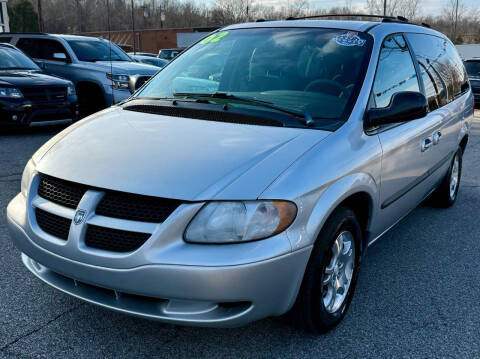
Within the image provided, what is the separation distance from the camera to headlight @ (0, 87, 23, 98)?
816cm

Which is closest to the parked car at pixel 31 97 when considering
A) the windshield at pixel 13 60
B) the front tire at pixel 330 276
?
the windshield at pixel 13 60

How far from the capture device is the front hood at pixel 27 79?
8399mm

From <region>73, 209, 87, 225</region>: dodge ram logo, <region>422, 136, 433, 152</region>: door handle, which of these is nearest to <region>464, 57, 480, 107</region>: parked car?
<region>422, 136, 433, 152</region>: door handle

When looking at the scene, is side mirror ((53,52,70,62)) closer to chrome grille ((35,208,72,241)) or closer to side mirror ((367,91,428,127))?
chrome grille ((35,208,72,241))

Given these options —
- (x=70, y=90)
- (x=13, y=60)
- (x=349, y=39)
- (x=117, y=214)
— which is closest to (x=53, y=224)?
(x=117, y=214)

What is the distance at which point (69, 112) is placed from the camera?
29.9 feet

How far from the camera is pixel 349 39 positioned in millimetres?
3492

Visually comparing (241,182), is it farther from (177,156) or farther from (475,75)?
Result: (475,75)

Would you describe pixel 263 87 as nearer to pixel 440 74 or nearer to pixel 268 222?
pixel 268 222

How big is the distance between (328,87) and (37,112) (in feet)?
21.6

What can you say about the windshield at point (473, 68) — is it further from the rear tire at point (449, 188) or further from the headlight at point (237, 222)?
the headlight at point (237, 222)

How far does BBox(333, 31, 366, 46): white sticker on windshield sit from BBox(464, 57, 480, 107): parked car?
41.8 feet

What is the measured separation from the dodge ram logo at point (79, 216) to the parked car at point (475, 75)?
48.0ft

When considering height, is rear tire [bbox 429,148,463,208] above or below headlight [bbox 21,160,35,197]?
below
